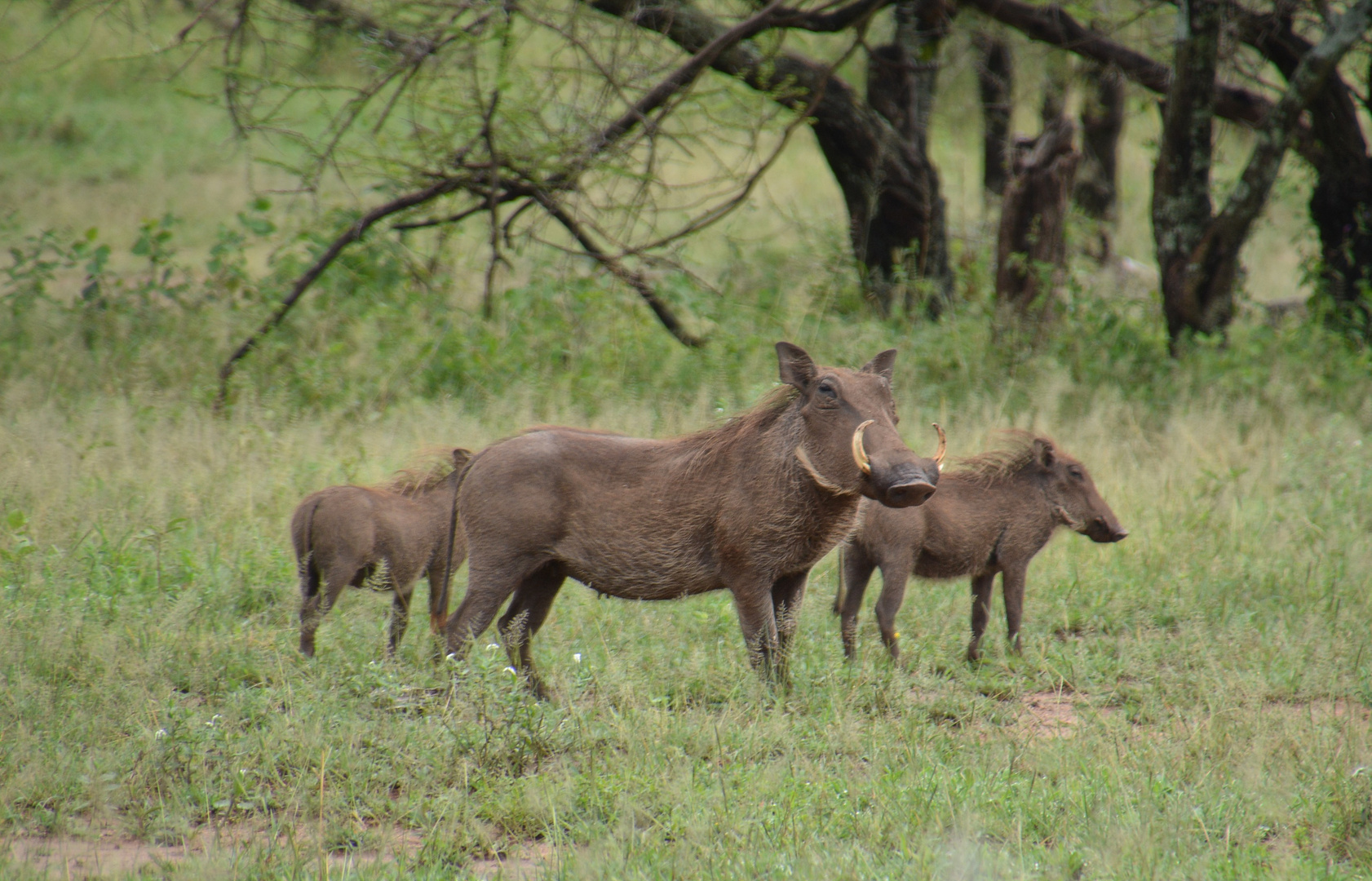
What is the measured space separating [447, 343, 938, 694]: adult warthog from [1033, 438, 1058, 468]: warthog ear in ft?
3.74

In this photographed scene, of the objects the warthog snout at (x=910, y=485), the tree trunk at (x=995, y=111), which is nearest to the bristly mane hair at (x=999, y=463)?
the warthog snout at (x=910, y=485)

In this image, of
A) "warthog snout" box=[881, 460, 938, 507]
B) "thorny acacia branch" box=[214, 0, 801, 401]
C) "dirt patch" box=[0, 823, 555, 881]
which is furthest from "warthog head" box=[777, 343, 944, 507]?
"thorny acacia branch" box=[214, 0, 801, 401]

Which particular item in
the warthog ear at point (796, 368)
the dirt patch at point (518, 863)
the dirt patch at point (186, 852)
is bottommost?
the dirt patch at point (186, 852)

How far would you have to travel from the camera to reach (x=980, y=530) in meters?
4.98

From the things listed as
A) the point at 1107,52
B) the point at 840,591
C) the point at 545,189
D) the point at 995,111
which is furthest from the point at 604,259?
the point at 995,111

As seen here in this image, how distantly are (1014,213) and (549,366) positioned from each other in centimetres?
384

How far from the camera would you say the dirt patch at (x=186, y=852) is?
3133 mm

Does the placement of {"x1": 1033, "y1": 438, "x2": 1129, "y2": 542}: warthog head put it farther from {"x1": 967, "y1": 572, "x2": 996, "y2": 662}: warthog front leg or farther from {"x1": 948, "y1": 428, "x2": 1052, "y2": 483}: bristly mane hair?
{"x1": 967, "y1": 572, "x2": 996, "y2": 662}: warthog front leg

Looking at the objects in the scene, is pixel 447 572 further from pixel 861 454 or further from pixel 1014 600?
pixel 1014 600

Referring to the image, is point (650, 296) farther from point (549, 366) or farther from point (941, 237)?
point (941, 237)

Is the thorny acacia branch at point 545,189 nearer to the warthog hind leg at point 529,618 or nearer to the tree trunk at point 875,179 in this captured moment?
the tree trunk at point 875,179

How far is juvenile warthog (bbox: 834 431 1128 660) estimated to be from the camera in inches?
191

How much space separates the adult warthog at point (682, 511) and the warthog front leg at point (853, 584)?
2.04 feet

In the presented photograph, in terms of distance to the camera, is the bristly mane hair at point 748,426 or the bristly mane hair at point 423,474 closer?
the bristly mane hair at point 748,426
